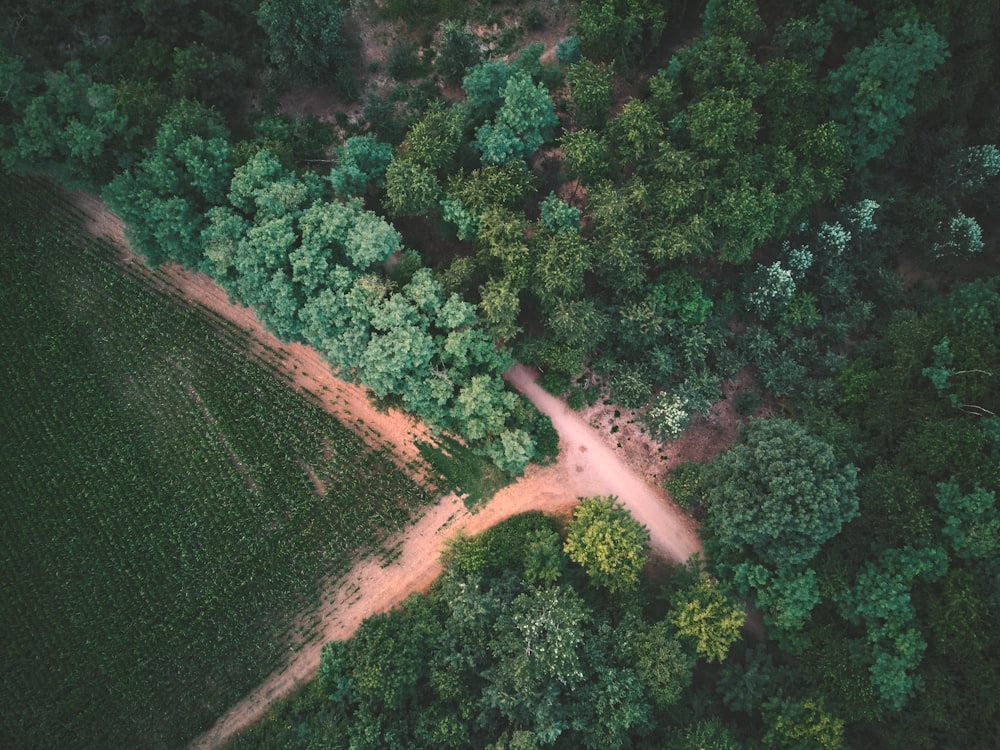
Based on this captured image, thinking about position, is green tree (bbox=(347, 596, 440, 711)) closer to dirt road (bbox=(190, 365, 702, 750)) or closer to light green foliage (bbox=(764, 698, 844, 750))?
dirt road (bbox=(190, 365, 702, 750))

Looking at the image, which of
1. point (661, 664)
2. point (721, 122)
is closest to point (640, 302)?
point (721, 122)

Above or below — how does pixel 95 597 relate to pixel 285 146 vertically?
below

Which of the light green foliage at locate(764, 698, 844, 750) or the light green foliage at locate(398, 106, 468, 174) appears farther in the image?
the light green foliage at locate(398, 106, 468, 174)

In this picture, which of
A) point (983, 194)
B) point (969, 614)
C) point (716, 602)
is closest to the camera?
point (969, 614)

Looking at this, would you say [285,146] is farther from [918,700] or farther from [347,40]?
[918,700]

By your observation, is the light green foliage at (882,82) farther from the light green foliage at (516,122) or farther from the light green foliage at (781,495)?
the light green foliage at (781,495)

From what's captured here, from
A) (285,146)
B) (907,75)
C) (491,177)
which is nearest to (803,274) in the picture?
(907,75)

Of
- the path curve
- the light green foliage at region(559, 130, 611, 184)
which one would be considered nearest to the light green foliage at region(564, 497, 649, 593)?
the path curve
